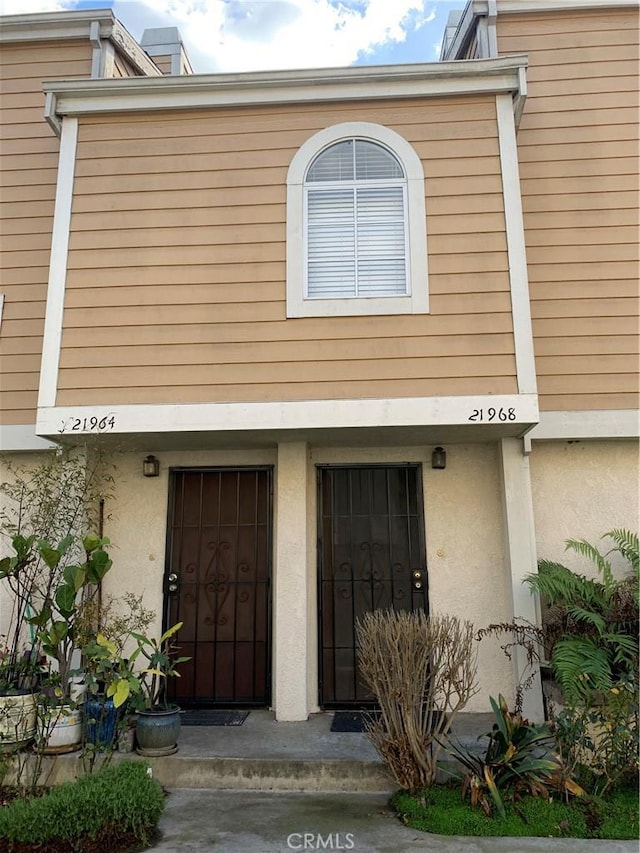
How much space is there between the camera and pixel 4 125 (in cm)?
656

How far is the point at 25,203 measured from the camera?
6301 millimetres

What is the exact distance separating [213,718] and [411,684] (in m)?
2.23

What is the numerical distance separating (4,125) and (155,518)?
443cm

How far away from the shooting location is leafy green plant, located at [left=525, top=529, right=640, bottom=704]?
4.05 meters

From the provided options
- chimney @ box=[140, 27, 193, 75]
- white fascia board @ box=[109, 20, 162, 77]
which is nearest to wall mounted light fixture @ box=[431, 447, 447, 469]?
white fascia board @ box=[109, 20, 162, 77]

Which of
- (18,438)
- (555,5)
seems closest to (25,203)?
(18,438)

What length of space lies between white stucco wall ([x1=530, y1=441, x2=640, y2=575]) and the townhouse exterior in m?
0.02

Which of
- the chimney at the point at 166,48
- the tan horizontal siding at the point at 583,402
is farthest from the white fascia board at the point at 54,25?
the tan horizontal siding at the point at 583,402

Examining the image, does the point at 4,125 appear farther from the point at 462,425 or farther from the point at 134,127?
the point at 462,425

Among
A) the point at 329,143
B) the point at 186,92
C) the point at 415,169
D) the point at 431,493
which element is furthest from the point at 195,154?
the point at 431,493

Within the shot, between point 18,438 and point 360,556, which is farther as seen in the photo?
point 18,438

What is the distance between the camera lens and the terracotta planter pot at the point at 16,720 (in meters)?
4.26

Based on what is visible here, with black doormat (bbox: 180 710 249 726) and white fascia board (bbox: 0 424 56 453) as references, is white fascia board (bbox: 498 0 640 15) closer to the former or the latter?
white fascia board (bbox: 0 424 56 453)

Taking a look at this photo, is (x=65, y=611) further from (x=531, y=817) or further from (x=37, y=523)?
(x=531, y=817)
